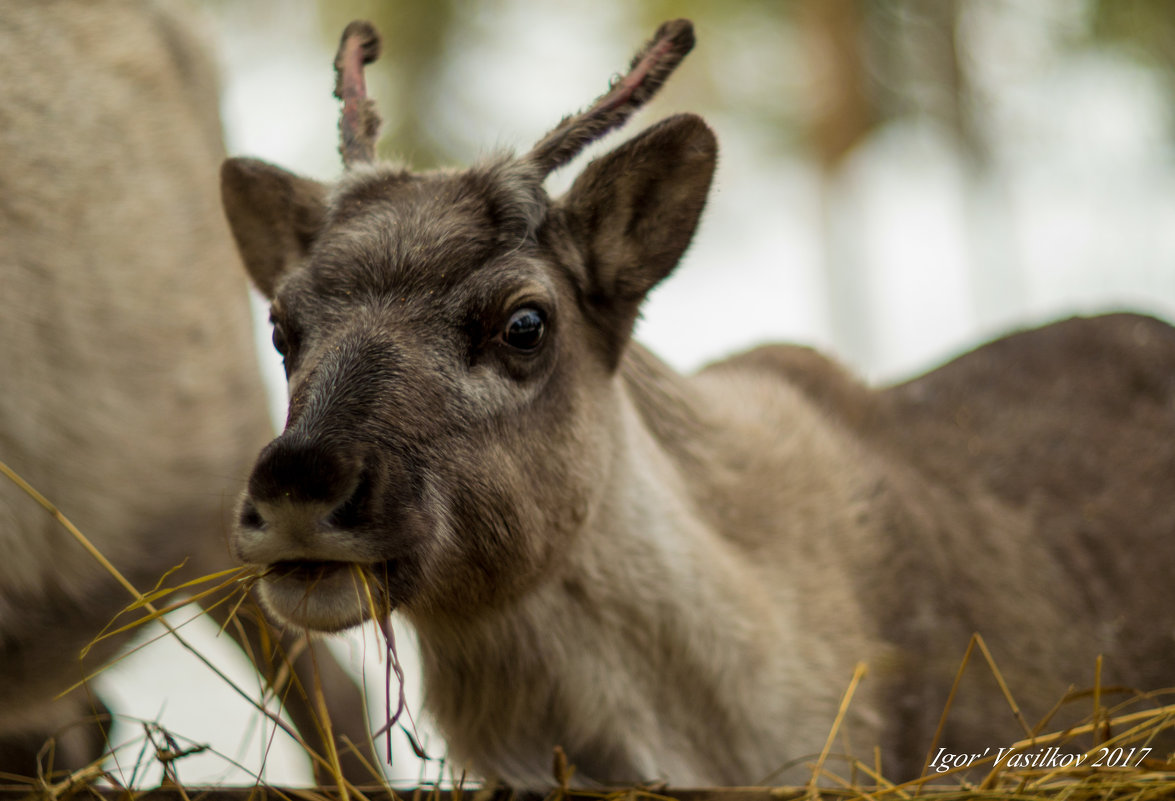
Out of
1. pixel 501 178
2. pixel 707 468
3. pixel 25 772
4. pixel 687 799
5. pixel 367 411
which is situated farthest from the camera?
pixel 25 772

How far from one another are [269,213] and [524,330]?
3.46ft

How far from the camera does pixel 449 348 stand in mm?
2342

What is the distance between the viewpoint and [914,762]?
2896mm

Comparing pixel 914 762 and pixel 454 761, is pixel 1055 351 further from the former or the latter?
pixel 454 761

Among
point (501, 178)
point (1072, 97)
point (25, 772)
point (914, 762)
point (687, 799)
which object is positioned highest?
point (1072, 97)

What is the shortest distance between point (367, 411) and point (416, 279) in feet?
1.36

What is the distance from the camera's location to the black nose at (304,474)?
194 cm

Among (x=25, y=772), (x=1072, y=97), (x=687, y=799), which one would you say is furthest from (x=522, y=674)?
(x=1072, y=97)

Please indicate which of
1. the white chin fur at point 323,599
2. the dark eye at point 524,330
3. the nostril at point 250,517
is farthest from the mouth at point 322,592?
the dark eye at point 524,330

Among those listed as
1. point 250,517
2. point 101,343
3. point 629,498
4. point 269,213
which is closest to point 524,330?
point 629,498

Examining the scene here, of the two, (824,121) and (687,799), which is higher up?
(824,121)

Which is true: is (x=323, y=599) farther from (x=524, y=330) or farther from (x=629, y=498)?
(x=629, y=498)

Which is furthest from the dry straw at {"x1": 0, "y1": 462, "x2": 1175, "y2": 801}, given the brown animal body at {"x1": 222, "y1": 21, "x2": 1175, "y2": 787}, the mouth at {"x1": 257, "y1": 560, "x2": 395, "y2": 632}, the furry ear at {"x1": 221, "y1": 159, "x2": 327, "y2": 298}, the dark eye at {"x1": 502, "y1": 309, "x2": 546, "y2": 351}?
the furry ear at {"x1": 221, "y1": 159, "x2": 327, "y2": 298}

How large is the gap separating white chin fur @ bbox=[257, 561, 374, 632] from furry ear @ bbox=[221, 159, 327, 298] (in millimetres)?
1099
